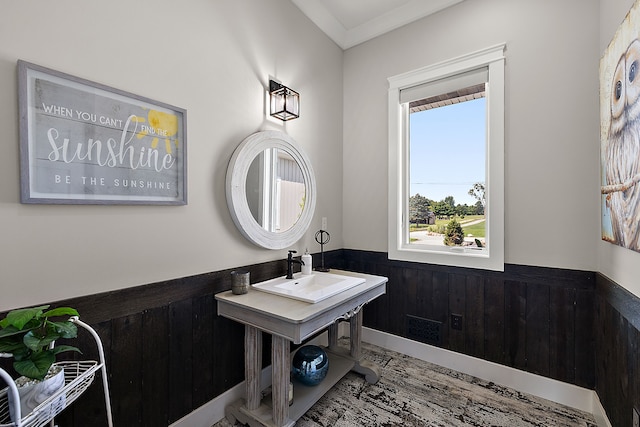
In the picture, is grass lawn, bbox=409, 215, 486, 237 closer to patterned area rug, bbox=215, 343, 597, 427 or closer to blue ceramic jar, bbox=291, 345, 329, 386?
patterned area rug, bbox=215, 343, 597, 427

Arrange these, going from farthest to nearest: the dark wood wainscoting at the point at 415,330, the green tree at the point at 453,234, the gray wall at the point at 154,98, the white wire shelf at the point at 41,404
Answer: the green tree at the point at 453,234, the dark wood wainscoting at the point at 415,330, the gray wall at the point at 154,98, the white wire shelf at the point at 41,404

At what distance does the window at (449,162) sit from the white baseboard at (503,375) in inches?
28.2

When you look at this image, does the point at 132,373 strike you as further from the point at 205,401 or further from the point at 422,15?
the point at 422,15

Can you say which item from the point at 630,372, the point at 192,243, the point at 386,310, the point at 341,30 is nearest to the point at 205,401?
the point at 192,243

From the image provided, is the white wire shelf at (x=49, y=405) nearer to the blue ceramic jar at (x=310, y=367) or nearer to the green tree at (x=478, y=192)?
the blue ceramic jar at (x=310, y=367)

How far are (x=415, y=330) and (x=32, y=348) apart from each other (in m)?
2.36

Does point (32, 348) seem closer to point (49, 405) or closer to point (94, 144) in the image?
point (49, 405)

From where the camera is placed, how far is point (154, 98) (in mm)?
1432

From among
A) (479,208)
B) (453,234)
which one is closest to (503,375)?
(453,234)

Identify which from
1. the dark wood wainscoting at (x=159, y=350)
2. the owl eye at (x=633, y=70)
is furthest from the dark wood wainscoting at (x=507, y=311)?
the dark wood wainscoting at (x=159, y=350)

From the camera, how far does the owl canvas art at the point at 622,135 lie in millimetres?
1186

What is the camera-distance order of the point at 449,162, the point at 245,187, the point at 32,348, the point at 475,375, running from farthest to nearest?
the point at 449,162 < the point at 475,375 < the point at 245,187 < the point at 32,348

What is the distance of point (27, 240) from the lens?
108 cm

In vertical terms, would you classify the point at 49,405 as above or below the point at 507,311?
above
